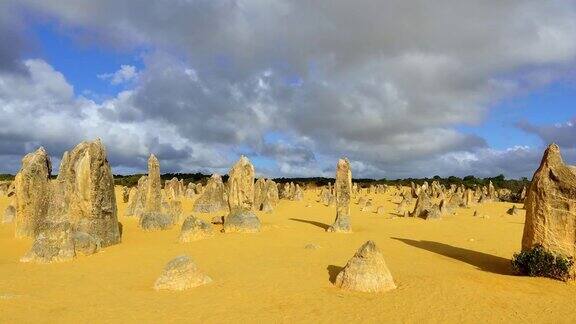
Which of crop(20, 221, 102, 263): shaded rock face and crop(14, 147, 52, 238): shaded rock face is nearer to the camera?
crop(20, 221, 102, 263): shaded rock face

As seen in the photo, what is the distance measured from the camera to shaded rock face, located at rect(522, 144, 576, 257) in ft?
41.7

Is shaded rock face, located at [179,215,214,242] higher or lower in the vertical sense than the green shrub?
lower

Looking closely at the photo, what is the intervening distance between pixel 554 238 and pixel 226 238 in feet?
40.8

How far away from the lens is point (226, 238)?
65.7 ft

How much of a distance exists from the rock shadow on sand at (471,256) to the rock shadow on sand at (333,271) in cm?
453

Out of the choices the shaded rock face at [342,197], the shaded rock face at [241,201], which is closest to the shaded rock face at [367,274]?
the shaded rock face at [241,201]

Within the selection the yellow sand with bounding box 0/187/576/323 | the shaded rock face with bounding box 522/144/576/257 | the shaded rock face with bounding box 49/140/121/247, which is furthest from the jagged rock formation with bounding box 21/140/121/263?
the shaded rock face with bounding box 522/144/576/257

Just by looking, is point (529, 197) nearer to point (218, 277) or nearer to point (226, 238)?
point (218, 277)

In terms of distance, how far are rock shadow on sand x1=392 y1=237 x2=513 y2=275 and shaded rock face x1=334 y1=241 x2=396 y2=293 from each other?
457 cm

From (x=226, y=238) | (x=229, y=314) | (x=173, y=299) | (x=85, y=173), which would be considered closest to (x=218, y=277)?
(x=173, y=299)

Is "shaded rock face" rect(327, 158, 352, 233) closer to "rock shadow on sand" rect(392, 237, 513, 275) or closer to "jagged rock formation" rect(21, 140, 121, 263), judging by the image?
"rock shadow on sand" rect(392, 237, 513, 275)

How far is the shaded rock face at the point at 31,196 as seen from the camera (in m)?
20.3

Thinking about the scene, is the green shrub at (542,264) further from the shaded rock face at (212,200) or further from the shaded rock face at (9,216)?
the shaded rock face at (9,216)

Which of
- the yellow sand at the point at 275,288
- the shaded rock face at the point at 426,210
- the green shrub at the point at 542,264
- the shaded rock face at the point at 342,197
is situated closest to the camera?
the yellow sand at the point at 275,288
